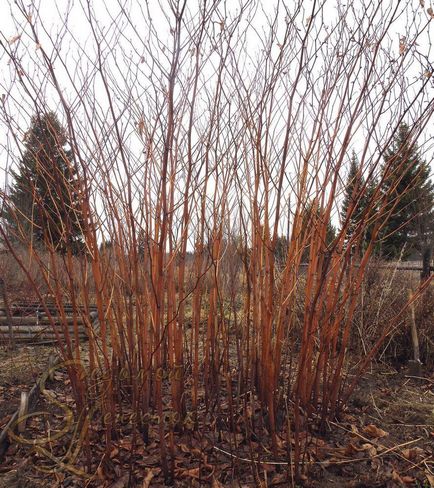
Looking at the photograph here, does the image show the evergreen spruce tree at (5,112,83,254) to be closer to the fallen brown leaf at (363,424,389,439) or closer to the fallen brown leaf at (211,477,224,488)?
the fallen brown leaf at (211,477,224,488)

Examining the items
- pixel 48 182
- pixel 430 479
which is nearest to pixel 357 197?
pixel 430 479

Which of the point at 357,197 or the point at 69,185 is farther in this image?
the point at 69,185

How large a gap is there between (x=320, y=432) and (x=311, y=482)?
0.41 meters

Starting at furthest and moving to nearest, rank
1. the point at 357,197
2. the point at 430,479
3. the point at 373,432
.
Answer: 1. the point at 373,432
2. the point at 430,479
3. the point at 357,197

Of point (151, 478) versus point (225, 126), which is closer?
point (151, 478)

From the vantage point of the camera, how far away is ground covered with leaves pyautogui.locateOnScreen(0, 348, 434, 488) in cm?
206

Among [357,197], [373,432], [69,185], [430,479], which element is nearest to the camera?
[357,197]

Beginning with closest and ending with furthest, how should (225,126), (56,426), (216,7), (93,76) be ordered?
(216,7) → (93,76) → (225,126) → (56,426)

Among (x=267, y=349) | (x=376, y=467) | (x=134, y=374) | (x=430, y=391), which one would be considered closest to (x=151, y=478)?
(x=134, y=374)

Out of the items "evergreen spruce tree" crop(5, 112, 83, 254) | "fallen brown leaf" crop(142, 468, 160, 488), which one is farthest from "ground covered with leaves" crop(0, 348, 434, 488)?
"evergreen spruce tree" crop(5, 112, 83, 254)

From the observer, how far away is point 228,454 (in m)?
2.27

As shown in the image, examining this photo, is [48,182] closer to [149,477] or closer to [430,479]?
[149,477]

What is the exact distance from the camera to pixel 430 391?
3590 mm

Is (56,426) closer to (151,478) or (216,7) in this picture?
(151,478)
